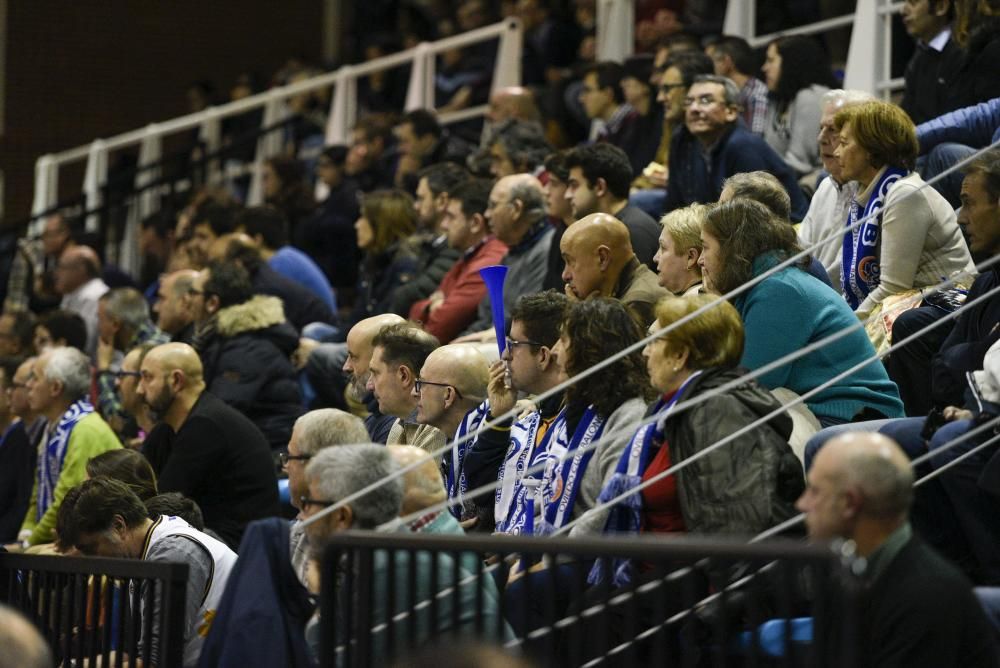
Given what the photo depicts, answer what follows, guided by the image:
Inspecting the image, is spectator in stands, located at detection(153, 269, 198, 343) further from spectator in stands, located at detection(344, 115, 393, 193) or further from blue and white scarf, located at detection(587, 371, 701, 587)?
blue and white scarf, located at detection(587, 371, 701, 587)

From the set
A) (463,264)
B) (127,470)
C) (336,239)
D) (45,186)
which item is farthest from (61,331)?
(45,186)

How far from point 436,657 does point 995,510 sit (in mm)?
2814

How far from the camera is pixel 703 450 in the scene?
14.1ft

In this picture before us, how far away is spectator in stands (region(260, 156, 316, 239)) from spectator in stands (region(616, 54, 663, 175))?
2731mm

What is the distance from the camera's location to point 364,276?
900cm

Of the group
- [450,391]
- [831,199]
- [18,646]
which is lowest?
[18,646]

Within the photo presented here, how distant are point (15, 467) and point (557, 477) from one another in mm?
4141

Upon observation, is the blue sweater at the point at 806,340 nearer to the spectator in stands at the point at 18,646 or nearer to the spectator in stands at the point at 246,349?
the spectator in stands at the point at 18,646

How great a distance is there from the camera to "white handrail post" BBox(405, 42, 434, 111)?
1219 cm

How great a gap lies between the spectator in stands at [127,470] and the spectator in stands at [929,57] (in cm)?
377

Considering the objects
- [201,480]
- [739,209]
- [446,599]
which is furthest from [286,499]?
[446,599]

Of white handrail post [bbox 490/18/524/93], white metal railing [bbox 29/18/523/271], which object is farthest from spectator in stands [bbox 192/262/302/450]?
white handrail post [bbox 490/18/524/93]

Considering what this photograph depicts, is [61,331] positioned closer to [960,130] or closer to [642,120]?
[642,120]

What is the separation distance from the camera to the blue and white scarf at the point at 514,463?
5.13 metres
